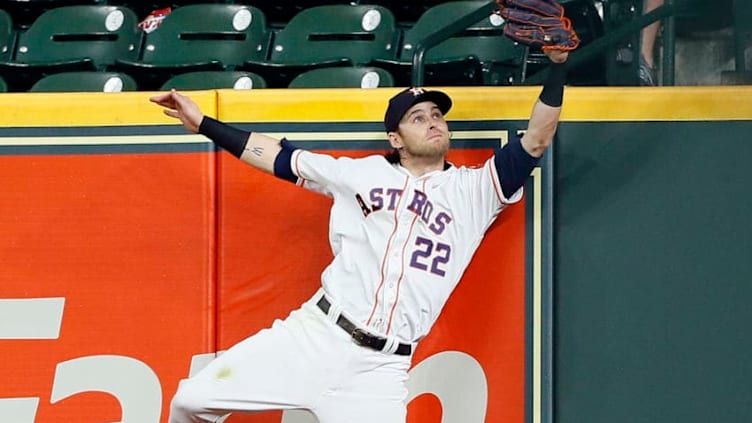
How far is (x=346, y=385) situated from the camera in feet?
14.5

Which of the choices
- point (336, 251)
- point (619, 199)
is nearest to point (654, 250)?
point (619, 199)

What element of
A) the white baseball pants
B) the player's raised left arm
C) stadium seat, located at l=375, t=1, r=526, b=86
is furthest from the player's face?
stadium seat, located at l=375, t=1, r=526, b=86

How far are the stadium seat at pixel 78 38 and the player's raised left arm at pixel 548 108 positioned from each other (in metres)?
2.90

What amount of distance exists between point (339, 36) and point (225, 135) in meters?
1.99

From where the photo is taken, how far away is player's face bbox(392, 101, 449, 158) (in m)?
4.58

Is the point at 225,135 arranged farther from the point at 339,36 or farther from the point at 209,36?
the point at 209,36

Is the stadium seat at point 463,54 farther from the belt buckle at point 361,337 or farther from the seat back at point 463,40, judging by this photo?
the belt buckle at point 361,337

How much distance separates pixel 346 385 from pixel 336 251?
51cm

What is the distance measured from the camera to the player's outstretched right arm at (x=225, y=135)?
464cm

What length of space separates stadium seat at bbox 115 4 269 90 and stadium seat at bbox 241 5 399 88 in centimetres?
12

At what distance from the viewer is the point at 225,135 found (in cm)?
464

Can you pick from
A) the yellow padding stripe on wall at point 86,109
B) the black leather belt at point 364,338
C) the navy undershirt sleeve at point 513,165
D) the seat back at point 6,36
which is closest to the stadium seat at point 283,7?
the seat back at point 6,36

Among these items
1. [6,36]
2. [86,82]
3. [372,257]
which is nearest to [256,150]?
[372,257]

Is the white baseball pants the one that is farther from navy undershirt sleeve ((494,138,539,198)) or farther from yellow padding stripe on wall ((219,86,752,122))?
yellow padding stripe on wall ((219,86,752,122))
